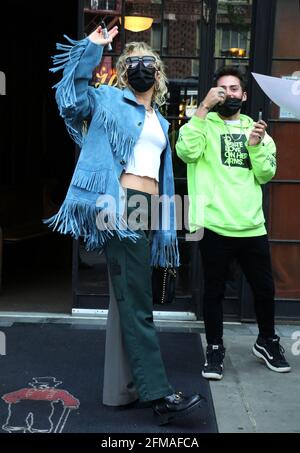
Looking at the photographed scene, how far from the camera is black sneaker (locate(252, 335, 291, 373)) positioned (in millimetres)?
3975

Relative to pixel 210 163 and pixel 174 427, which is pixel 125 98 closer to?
pixel 210 163

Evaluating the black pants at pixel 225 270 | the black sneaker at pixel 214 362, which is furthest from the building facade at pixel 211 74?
the black sneaker at pixel 214 362

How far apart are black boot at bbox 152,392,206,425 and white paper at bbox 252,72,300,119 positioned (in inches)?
59.8

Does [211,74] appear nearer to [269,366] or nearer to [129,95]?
[129,95]

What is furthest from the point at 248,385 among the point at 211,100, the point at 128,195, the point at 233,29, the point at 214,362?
the point at 233,29

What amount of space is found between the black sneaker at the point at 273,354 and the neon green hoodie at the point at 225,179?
30.2 inches

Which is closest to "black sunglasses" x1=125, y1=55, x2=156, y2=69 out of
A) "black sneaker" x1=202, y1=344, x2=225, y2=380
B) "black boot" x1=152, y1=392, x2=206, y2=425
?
"black boot" x1=152, y1=392, x2=206, y2=425

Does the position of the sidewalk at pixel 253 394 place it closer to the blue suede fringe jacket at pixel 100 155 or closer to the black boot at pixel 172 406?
the black boot at pixel 172 406

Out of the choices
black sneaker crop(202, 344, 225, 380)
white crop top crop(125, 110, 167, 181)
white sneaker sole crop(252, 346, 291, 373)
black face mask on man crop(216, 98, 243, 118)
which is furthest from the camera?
white sneaker sole crop(252, 346, 291, 373)

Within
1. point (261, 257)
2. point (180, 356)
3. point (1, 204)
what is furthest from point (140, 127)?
point (1, 204)

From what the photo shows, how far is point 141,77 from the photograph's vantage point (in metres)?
3.11

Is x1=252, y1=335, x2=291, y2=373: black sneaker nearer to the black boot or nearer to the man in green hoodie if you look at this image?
the man in green hoodie

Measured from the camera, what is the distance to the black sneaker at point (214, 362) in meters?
3.81

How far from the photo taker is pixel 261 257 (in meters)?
3.88
